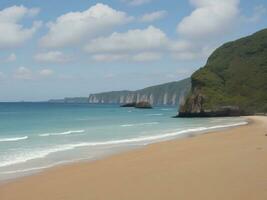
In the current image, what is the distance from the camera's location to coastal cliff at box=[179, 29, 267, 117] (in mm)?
83125

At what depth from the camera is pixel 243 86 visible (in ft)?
314

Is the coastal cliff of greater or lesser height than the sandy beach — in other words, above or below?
above

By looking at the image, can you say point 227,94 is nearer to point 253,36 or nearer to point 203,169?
point 253,36

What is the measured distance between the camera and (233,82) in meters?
99.3

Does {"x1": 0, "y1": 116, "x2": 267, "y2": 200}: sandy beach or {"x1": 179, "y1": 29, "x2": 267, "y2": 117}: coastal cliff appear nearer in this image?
{"x1": 0, "y1": 116, "x2": 267, "y2": 200}: sandy beach

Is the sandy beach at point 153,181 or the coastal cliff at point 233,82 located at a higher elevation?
the coastal cliff at point 233,82

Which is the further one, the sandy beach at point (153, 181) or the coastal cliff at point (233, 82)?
the coastal cliff at point (233, 82)

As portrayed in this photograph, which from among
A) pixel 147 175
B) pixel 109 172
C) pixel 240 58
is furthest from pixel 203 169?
pixel 240 58

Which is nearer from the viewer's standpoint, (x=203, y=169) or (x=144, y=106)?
(x=203, y=169)

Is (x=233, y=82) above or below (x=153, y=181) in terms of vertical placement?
above

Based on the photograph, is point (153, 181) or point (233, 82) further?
point (233, 82)

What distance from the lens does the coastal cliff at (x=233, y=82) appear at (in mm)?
83125

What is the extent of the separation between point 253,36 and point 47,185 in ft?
378

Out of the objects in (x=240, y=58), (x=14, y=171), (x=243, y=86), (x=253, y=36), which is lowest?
(x=14, y=171)
